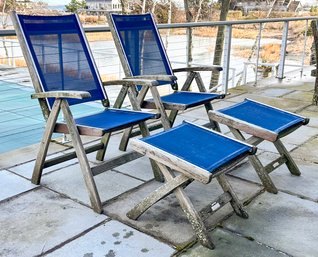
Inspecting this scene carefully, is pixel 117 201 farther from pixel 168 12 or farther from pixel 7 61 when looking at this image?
pixel 168 12

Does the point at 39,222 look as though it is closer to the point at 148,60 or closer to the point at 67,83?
the point at 67,83

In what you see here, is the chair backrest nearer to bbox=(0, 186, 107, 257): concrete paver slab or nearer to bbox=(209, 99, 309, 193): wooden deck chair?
bbox=(209, 99, 309, 193): wooden deck chair

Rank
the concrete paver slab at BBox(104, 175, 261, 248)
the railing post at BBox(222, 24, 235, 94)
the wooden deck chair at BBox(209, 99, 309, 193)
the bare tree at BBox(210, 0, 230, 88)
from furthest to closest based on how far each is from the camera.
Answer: the bare tree at BBox(210, 0, 230, 88) < the railing post at BBox(222, 24, 235, 94) < the wooden deck chair at BBox(209, 99, 309, 193) < the concrete paver slab at BBox(104, 175, 261, 248)

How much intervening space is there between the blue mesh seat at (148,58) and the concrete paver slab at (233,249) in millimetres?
1196

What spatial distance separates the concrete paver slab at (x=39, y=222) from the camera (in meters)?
1.89

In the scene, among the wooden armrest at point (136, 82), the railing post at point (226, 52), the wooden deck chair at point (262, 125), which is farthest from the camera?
the railing post at point (226, 52)

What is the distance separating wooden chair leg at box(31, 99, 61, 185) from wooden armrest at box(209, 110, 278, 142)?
102cm

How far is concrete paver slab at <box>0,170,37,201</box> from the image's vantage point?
8.00 feet

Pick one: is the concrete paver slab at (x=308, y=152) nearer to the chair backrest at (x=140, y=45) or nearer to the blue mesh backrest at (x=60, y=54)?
the chair backrest at (x=140, y=45)

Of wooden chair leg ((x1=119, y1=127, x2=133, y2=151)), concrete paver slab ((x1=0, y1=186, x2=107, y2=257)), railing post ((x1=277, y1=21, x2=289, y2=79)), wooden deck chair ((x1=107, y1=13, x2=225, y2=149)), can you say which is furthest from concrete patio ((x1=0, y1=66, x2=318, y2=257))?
railing post ((x1=277, y1=21, x2=289, y2=79))

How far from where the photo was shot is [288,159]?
273cm

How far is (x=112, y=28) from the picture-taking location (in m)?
3.18

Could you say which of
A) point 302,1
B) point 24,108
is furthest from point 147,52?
point 302,1

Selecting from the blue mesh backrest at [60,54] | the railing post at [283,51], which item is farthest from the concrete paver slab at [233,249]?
the railing post at [283,51]
